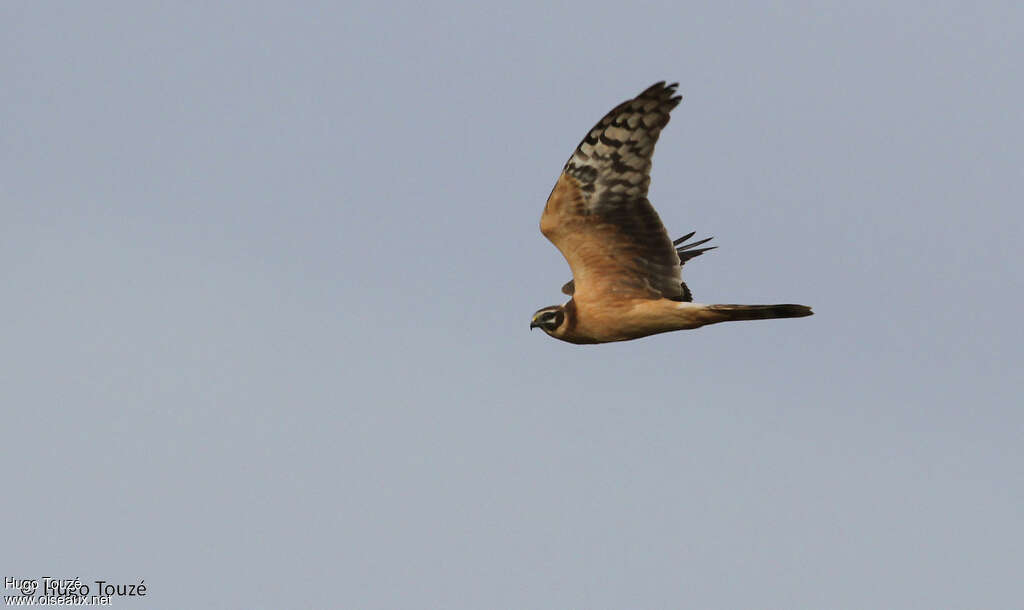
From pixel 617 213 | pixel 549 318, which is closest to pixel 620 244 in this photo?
pixel 617 213

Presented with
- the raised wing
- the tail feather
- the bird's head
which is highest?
the raised wing

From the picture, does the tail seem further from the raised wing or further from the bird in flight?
the raised wing

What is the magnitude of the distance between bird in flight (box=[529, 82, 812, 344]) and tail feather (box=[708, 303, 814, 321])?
0.01 meters

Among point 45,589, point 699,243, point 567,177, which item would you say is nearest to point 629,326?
point 567,177

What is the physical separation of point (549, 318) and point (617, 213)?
5.82ft

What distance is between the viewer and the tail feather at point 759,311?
67.3 ft

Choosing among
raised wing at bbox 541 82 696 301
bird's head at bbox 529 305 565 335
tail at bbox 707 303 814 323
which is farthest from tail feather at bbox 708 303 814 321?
bird's head at bbox 529 305 565 335

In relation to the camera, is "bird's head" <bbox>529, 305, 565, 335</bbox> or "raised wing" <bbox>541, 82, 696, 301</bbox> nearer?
"raised wing" <bbox>541, 82, 696, 301</bbox>

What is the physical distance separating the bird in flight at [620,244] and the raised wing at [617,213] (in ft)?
0.04

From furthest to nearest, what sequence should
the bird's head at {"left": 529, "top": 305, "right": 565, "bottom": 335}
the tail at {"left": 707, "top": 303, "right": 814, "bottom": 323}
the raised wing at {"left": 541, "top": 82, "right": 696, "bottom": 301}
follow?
the bird's head at {"left": 529, "top": 305, "right": 565, "bottom": 335}
the tail at {"left": 707, "top": 303, "right": 814, "bottom": 323}
the raised wing at {"left": 541, "top": 82, "right": 696, "bottom": 301}

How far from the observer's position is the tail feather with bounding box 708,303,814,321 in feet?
67.3

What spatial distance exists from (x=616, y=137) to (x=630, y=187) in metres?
0.65

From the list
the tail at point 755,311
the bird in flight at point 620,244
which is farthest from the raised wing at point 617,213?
the tail at point 755,311

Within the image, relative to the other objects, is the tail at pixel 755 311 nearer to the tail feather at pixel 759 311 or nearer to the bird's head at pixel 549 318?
the tail feather at pixel 759 311
